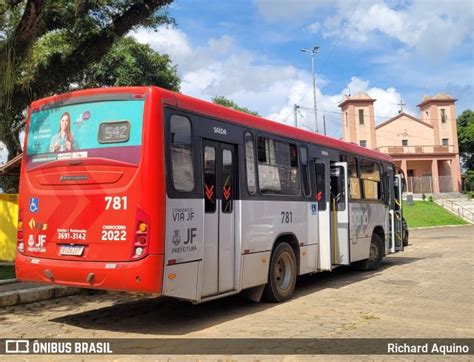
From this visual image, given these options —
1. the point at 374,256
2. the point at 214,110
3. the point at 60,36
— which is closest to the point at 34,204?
the point at 214,110

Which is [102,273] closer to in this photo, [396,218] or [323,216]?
[323,216]

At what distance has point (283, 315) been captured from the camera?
774cm

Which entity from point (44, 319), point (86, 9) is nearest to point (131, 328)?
point (44, 319)

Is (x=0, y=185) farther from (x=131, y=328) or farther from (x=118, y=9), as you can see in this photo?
(x=131, y=328)

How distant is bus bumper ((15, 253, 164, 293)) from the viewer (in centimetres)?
603

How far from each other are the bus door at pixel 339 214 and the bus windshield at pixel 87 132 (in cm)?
549

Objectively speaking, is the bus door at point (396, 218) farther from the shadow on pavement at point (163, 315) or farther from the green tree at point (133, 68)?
the green tree at point (133, 68)

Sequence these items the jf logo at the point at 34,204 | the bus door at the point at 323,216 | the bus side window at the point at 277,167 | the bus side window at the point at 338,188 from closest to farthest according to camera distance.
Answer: the jf logo at the point at 34,204, the bus side window at the point at 277,167, the bus door at the point at 323,216, the bus side window at the point at 338,188

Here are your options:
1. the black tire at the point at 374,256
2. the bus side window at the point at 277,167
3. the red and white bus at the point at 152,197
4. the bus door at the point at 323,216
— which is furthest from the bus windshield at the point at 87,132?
the black tire at the point at 374,256

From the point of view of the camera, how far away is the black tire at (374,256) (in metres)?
13.0

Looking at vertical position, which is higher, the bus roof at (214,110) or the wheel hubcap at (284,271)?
the bus roof at (214,110)

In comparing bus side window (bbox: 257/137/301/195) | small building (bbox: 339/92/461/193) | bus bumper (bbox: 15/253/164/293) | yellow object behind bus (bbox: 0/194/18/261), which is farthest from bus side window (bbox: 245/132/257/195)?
small building (bbox: 339/92/461/193)

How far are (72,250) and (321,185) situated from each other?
547 centimetres

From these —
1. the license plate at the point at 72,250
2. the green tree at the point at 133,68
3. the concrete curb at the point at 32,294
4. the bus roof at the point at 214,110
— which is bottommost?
the concrete curb at the point at 32,294
